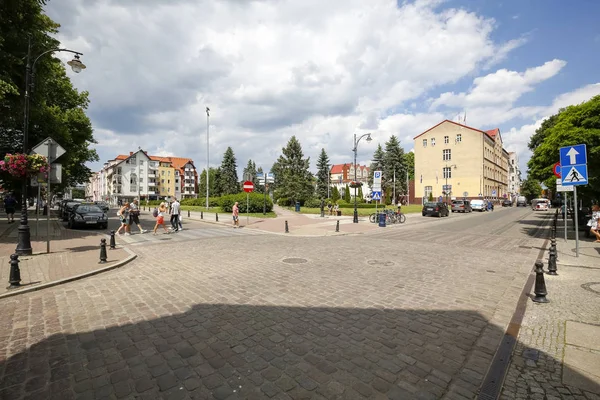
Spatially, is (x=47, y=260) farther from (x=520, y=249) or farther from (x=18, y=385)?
(x=520, y=249)

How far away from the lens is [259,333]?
4.14 meters

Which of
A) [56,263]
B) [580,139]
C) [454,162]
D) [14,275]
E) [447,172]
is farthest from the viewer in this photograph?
[447,172]

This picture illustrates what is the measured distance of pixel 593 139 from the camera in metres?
12.4

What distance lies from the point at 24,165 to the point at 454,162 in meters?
68.4

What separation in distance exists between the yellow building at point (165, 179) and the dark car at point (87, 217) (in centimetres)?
8611

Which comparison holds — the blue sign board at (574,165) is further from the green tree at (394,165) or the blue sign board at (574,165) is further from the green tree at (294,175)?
the green tree at (394,165)

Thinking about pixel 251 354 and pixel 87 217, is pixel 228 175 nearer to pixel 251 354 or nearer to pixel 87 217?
pixel 87 217

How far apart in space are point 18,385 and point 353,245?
35.4 ft

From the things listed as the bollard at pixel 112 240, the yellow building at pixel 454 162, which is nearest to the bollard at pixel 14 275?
the bollard at pixel 112 240

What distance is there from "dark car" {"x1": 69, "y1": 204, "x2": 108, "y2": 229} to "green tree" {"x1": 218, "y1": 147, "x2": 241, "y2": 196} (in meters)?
52.8

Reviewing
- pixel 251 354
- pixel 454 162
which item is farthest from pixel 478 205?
pixel 251 354

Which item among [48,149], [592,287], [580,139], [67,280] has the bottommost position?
[592,287]

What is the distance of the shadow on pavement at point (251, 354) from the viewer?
294 cm

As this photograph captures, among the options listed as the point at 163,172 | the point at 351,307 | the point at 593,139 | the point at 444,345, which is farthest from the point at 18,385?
the point at 163,172
